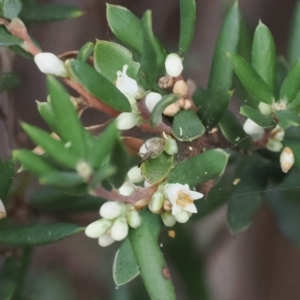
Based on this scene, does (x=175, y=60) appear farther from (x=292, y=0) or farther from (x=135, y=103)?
(x=292, y=0)

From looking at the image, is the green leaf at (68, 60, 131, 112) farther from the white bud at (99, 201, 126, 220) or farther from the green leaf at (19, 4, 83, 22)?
the green leaf at (19, 4, 83, 22)

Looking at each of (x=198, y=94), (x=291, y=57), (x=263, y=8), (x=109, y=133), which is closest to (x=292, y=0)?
(x=263, y=8)

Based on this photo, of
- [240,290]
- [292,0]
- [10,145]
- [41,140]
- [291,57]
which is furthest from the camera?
[240,290]

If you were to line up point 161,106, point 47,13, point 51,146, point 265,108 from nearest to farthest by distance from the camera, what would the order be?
1. point 51,146
2. point 161,106
3. point 265,108
4. point 47,13

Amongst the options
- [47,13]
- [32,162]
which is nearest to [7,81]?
[47,13]

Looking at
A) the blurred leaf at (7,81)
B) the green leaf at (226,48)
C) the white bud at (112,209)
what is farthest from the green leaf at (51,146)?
the blurred leaf at (7,81)

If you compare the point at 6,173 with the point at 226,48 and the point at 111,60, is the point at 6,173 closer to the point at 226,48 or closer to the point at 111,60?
the point at 111,60
